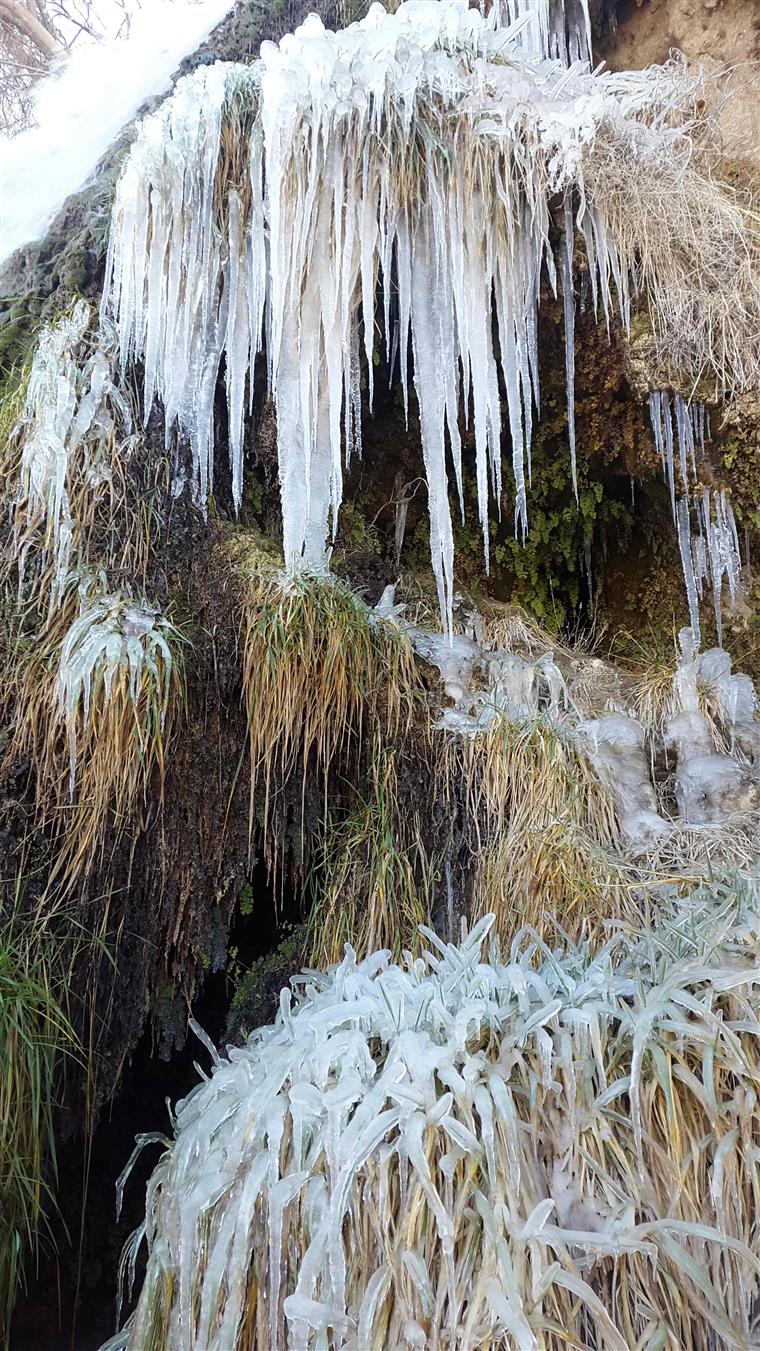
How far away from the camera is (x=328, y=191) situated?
2.83 metres

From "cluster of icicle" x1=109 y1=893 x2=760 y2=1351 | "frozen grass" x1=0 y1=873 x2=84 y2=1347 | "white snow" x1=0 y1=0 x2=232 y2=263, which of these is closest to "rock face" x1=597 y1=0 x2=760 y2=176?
"white snow" x1=0 y1=0 x2=232 y2=263

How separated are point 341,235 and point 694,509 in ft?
5.44

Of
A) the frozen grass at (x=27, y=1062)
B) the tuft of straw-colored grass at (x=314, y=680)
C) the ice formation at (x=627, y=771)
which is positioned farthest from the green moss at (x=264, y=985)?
the ice formation at (x=627, y=771)

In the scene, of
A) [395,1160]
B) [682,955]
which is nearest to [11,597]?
[395,1160]

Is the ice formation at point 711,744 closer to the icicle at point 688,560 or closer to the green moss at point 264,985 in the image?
the icicle at point 688,560

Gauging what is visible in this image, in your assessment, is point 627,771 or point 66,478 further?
point 66,478

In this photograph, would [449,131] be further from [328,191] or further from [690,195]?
[690,195]

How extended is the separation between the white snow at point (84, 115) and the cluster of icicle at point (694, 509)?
2.62 meters

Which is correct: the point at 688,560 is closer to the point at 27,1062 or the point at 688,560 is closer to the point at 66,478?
the point at 66,478

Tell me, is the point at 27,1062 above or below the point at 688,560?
below

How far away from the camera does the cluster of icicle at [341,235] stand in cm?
280

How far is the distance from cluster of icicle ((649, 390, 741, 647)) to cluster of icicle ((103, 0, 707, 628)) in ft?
1.49

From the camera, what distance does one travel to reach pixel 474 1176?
154 centimetres

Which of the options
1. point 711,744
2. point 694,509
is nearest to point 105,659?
point 711,744
